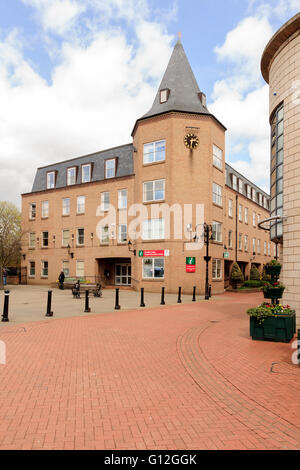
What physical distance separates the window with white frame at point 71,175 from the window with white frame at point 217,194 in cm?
1572

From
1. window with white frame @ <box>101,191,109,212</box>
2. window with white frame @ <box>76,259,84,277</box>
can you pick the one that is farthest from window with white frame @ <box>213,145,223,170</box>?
window with white frame @ <box>76,259,84,277</box>

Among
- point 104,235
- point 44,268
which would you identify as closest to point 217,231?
point 104,235

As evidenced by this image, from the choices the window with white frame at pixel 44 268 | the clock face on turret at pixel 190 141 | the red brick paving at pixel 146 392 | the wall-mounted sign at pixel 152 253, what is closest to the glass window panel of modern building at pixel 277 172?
the red brick paving at pixel 146 392

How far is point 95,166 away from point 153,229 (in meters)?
11.4

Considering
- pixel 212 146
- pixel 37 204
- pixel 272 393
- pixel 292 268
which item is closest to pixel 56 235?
pixel 37 204

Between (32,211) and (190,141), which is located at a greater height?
(190,141)

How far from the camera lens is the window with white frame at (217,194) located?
95.7 ft

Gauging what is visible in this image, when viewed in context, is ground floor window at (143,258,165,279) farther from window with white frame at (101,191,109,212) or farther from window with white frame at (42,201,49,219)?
window with white frame at (42,201,49,219)

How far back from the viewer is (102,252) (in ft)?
107

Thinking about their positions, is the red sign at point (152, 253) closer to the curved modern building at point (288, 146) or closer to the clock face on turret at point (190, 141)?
the clock face on turret at point (190, 141)

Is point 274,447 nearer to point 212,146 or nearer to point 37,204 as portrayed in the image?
point 212,146

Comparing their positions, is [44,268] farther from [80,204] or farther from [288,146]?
[288,146]

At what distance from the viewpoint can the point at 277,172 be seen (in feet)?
41.1

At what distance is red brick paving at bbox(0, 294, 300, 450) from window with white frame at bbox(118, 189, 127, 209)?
2247cm
